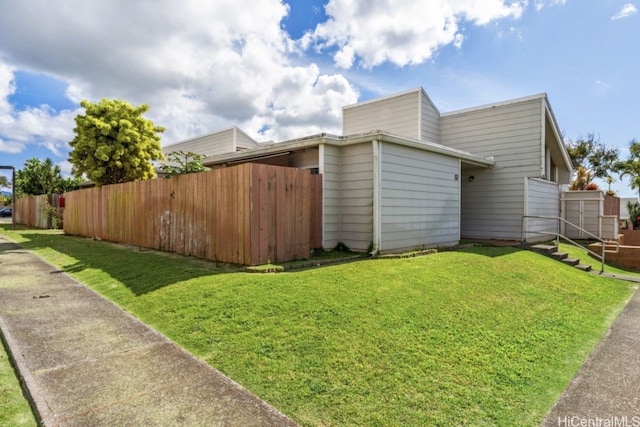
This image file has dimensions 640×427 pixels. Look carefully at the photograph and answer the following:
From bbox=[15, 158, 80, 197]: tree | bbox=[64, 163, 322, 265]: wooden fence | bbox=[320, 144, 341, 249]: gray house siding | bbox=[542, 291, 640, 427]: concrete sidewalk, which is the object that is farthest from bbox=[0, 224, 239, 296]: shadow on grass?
bbox=[15, 158, 80, 197]: tree

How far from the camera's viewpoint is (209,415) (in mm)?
2652

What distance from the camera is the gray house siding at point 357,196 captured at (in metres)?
8.59

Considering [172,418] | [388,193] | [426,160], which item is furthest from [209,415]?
[426,160]

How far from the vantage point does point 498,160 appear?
12.9 metres

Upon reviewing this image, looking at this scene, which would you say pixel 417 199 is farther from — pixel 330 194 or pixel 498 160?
pixel 498 160

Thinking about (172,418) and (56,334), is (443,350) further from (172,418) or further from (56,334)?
(56,334)

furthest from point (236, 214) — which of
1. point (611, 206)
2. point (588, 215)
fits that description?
point (611, 206)

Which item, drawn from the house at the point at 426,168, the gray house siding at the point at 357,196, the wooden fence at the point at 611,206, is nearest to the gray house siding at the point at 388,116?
the house at the point at 426,168

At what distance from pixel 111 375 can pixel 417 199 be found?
26.4 feet

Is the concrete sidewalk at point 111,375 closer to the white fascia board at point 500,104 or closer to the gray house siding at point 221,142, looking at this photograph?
the white fascia board at point 500,104

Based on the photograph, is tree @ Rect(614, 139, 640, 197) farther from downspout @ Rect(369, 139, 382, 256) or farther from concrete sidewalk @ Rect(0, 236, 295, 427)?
concrete sidewalk @ Rect(0, 236, 295, 427)

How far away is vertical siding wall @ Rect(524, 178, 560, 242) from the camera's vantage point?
40.4ft

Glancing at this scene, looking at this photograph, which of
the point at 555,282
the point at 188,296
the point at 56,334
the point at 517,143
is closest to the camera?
the point at 56,334

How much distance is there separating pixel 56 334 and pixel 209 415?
286 centimetres
